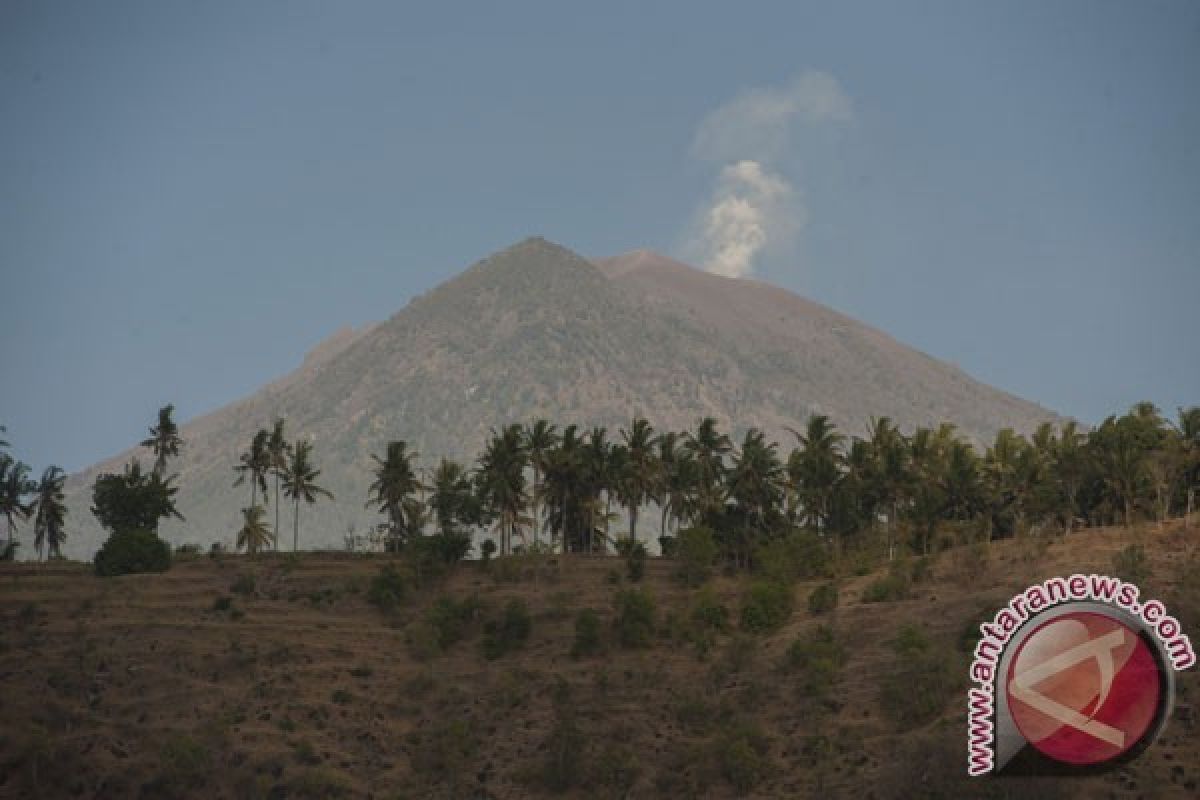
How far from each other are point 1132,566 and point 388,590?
65.4 meters

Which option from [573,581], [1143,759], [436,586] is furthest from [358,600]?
[1143,759]

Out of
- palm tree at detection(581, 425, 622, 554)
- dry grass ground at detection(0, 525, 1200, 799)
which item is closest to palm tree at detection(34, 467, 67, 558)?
dry grass ground at detection(0, 525, 1200, 799)

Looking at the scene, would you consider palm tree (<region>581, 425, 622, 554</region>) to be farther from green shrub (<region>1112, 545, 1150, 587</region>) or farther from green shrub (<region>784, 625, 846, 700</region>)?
green shrub (<region>1112, 545, 1150, 587</region>)

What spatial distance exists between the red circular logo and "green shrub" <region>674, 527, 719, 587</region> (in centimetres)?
6308

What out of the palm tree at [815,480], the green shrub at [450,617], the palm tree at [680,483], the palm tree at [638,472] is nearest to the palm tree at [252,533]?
the palm tree at [638,472]

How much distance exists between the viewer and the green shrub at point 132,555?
149375mm

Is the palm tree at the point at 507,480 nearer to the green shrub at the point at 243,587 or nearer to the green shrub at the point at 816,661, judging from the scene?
the green shrub at the point at 243,587

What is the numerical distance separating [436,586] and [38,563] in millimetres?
44728

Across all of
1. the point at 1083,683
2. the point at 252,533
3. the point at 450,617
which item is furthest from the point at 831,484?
the point at 1083,683

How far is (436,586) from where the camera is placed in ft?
487

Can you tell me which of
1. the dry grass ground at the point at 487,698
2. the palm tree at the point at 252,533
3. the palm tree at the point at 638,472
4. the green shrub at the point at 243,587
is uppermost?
the palm tree at the point at 638,472

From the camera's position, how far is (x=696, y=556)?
147 meters

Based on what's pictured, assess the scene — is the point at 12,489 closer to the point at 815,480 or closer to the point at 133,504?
the point at 133,504

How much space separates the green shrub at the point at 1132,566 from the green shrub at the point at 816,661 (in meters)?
22.5
